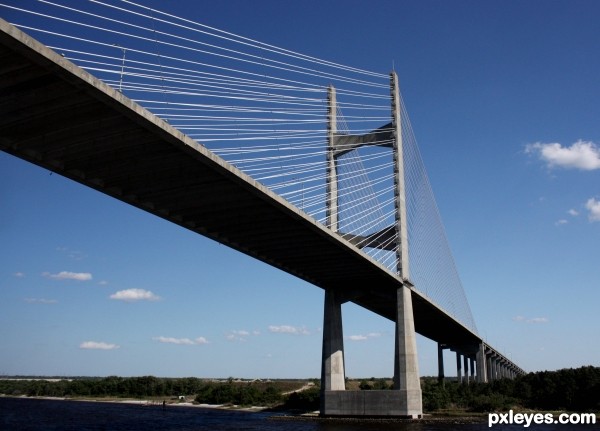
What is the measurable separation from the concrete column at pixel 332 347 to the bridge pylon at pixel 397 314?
0.22ft

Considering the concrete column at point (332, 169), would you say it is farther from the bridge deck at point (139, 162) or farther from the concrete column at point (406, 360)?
the concrete column at point (406, 360)

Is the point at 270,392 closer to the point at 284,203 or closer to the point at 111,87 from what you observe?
the point at 284,203

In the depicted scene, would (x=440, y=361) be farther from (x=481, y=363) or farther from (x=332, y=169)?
(x=332, y=169)

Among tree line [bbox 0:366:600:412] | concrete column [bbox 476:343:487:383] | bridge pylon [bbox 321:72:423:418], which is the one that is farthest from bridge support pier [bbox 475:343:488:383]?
bridge pylon [bbox 321:72:423:418]

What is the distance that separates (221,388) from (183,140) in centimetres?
6761

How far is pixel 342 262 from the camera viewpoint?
3856 centimetres

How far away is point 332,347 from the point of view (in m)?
44.5

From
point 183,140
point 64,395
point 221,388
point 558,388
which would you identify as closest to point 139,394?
point 64,395

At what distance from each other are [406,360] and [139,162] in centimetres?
2467

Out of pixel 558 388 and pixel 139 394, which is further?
pixel 139 394

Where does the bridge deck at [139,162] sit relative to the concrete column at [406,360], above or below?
above

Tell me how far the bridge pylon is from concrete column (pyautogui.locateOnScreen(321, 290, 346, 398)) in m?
0.07

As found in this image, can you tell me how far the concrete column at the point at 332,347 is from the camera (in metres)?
44.0

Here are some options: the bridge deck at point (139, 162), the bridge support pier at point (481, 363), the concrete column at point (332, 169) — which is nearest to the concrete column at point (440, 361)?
the bridge support pier at point (481, 363)
